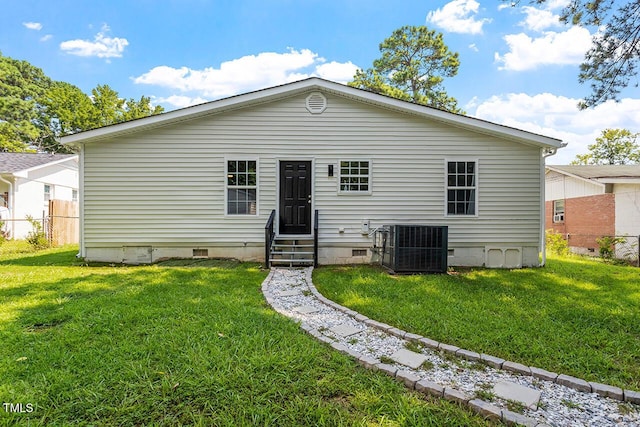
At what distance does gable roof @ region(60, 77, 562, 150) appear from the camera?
6.94 metres

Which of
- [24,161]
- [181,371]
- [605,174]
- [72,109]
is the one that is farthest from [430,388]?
[72,109]

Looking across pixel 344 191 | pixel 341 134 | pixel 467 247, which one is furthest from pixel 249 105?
pixel 467 247

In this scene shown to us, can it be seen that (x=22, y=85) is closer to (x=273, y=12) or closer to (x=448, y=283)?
(x=273, y=12)

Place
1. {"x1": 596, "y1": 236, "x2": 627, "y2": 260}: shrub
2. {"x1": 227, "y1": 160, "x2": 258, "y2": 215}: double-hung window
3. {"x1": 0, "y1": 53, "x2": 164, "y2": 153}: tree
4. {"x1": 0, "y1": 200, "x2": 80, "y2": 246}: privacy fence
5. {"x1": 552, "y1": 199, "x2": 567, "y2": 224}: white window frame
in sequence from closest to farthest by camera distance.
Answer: {"x1": 227, "y1": 160, "x2": 258, "y2": 215}: double-hung window < {"x1": 0, "y1": 200, "x2": 80, "y2": 246}: privacy fence < {"x1": 596, "y1": 236, "x2": 627, "y2": 260}: shrub < {"x1": 552, "y1": 199, "x2": 567, "y2": 224}: white window frame < {"x1": 0, "y1": 53, "x2": 164, "y2": 153}: tree

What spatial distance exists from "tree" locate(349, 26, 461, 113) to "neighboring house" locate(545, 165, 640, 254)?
27.0 feet

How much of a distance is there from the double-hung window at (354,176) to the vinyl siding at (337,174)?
14cm

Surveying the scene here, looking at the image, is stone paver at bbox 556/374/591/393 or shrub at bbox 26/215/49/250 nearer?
stone paver at bbox 556/374/591/393

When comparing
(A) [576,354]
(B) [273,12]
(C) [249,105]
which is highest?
(B) [273,12]

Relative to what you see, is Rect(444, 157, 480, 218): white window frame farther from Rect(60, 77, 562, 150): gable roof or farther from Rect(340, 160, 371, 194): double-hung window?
Rect(340, 160, 371, 194): double-hung window

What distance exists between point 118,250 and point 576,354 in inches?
333

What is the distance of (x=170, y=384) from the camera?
2.11 meters

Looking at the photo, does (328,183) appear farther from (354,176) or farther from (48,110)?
(48,110)

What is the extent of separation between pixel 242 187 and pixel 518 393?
643 centimetres

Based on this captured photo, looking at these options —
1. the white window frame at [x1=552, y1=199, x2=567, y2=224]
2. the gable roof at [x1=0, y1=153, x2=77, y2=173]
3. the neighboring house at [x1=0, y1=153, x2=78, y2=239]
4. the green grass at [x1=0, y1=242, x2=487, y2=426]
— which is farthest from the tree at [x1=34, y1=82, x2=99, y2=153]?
the white window frame at [x1=552, y1=199, x2=567, y2=224]
